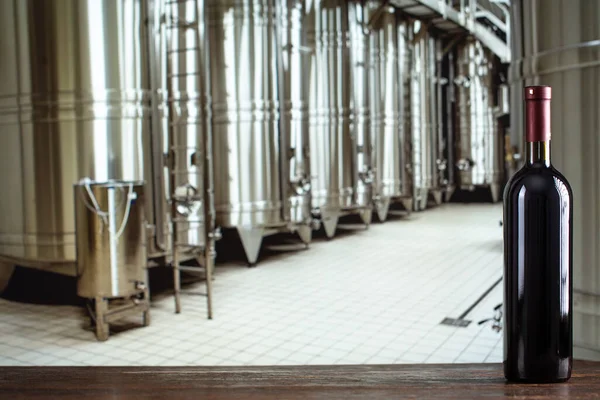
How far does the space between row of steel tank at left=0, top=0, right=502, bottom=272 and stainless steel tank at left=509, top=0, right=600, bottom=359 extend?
3872mm

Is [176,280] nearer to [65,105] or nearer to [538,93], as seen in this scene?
[65,105]

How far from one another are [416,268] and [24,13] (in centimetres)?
464

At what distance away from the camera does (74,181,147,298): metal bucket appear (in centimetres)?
502

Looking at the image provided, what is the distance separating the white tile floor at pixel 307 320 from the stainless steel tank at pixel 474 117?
21.1ft

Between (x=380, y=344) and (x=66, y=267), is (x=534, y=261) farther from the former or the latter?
(x=66, y=267)

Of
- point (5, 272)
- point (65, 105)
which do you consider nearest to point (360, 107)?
point (65, 105)

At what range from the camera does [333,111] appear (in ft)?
32.2

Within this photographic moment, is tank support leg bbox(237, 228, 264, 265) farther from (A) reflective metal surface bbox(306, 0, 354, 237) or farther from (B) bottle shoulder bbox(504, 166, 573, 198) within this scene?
(B) bottle shoulder bbox(504, 166, 573, 198)

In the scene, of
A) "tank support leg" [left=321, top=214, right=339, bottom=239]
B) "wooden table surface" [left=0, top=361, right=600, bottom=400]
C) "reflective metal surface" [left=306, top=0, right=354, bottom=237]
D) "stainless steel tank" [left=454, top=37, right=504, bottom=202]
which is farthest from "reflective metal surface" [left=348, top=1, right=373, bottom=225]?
"wooden table surface" [left=0, top=361, right=600, bottom=400]

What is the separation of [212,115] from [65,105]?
227cm

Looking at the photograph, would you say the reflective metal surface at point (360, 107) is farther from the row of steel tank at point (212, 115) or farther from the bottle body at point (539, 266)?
the bottle body at point (539, 266)

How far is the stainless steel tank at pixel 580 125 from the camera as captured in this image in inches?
91.4

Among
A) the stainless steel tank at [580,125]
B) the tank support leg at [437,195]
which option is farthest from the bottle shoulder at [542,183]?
the tank support leg at [437,195]

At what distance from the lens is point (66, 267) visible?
593cm
